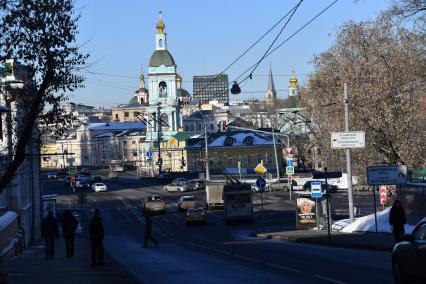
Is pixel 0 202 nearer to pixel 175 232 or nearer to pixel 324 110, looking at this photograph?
pixel 175 232

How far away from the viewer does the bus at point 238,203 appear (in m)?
58.5

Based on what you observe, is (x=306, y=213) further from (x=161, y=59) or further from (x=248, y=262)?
(x=161, y=59)

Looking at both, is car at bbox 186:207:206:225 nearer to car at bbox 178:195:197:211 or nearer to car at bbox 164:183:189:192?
car at bbox 178:195:197:211

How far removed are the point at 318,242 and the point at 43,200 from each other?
93.7 feet

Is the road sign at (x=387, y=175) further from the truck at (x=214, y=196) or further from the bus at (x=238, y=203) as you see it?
the truck at (x=214, y=196)

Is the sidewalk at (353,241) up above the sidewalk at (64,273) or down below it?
below

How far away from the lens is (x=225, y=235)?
157ft

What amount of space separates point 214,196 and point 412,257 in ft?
190

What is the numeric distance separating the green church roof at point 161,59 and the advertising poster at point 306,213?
75.8m

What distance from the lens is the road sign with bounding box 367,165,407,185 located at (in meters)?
32.7

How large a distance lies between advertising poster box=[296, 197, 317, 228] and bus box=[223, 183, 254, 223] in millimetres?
12224

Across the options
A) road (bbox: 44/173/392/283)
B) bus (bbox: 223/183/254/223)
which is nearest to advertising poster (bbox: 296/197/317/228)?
road (bbox: 44/173/392/283)

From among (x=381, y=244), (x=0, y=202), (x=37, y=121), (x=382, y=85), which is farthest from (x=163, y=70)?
(x=37, y=121)

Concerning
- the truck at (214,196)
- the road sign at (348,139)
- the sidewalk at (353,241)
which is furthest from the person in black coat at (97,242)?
the truck at (214,196)
